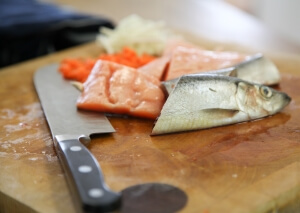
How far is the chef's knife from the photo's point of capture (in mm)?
1245

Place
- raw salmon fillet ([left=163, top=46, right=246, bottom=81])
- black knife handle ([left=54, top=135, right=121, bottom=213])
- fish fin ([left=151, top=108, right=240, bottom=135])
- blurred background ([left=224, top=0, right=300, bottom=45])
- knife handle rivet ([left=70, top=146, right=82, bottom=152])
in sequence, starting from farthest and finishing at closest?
blurred background ([left=224, top=0, right=300, bottom=45])
raw salmon fillet ([left=163, top=46, right=246, bottom=81])
fish fin ([left=151, top=108, right=240, bottom=135])
knife handle rivet ([left=70, top=146, right=82, bottom=152])
black knife handle ([left=54, top=135, right=121, bottom=213])

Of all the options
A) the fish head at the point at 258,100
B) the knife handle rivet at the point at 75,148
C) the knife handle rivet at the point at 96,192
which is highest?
the fish head at the point at 258,100

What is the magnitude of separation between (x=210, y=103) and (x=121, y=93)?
1.09 feet

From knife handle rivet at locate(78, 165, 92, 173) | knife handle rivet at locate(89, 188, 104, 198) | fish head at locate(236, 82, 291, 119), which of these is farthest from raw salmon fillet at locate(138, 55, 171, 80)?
knife handle rivet at locate(89, 188, 104, 198)

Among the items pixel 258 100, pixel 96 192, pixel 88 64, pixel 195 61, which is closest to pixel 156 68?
pixel 195 61

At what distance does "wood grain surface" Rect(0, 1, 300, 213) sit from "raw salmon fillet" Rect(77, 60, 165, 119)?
5cm

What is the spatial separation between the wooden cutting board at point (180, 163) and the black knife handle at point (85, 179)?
8 centimetres

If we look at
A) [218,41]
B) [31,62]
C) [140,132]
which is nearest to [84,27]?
[31,62]

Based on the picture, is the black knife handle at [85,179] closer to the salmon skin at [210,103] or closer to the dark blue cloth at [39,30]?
the salmon skin at [210,103]

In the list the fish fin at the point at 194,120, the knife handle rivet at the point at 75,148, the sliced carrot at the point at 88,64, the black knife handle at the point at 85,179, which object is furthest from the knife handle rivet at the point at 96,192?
the sliced carrot at the point at 88,64

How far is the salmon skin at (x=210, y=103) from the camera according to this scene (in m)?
1.75

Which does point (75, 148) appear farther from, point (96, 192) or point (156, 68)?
point (156, 68)

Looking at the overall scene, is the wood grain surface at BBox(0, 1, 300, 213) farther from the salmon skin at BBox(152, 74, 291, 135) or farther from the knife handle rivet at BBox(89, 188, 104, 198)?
the knife handle rivet at BBox(89, 188, 104, 198)

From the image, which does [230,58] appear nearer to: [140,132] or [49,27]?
[140,132]
